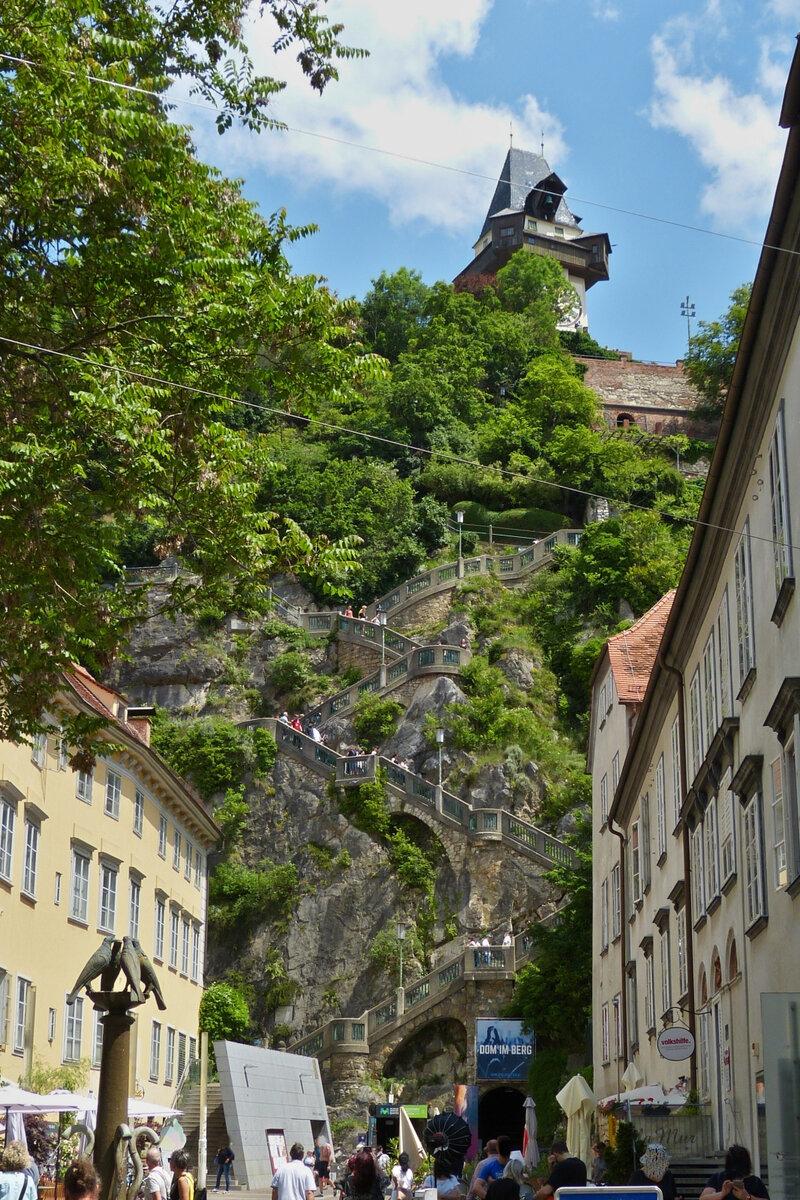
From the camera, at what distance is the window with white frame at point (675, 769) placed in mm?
22812

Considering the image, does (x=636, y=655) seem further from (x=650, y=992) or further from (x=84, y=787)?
(x=84, y=787)

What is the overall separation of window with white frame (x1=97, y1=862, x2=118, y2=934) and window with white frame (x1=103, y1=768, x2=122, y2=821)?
110 centimetres

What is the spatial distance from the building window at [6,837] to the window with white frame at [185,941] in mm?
14318

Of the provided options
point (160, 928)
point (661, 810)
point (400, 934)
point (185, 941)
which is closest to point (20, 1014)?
point (160, 928)

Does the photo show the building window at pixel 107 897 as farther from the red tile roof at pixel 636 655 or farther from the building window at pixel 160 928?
the red tile roof at pixel 636 655

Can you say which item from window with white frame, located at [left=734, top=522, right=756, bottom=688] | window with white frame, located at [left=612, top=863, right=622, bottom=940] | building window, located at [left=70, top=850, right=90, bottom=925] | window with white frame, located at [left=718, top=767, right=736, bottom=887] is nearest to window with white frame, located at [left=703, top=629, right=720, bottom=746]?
window with white frame, located at [left=718, top=767, right=736, bottom=887]

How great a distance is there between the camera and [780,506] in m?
13.9

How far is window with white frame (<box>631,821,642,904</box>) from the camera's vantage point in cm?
2802

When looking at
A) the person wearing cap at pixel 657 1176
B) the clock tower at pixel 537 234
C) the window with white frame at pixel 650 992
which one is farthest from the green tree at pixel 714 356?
the person wearing cap at pixel 657 1176

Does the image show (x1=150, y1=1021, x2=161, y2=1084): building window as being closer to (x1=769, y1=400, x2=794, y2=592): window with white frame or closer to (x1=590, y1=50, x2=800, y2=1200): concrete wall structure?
(x1=590, y1=50, x2=800, y2=1200): concrete wall structure

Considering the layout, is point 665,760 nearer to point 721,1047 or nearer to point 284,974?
point 721,1047

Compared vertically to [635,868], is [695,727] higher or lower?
higher

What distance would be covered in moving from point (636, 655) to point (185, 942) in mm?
15395

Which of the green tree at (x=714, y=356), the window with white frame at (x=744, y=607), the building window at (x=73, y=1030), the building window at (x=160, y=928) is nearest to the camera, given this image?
the window with white frame at (x=744, y=607)
